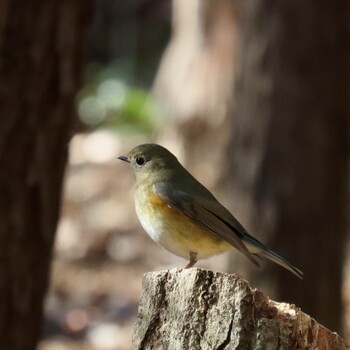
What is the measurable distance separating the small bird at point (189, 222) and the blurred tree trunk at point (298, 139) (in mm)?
2374

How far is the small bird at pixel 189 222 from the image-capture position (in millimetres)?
4262

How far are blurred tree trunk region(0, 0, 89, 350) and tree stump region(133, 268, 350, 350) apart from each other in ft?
5.51

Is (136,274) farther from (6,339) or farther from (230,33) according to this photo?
(6,339)

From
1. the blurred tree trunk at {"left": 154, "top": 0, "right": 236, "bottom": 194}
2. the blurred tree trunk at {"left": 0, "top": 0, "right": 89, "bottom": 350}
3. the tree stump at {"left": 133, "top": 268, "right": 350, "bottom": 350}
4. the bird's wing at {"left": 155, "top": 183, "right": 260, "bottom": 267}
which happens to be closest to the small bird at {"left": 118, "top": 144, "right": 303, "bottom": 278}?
the bird's wing at {"left": 155, "top": 183, "right": 260, "bottom": 267}

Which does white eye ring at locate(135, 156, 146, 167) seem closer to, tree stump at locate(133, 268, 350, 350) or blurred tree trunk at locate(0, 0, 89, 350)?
blurred tree trunk at locate(0, 0, 89, 350)

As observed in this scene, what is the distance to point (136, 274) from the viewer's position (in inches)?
384

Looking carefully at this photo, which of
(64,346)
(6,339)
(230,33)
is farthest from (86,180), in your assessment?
(6,339)

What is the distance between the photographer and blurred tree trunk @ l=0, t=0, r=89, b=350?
4449mm

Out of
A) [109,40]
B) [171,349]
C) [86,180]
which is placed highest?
[109,40]

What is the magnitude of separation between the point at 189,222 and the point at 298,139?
266 cm

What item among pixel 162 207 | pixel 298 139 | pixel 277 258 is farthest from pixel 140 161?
pixel 298 139

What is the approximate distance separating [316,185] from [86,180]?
227 inches

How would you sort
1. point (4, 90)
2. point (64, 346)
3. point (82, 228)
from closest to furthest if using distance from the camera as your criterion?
1. point (4, 90)
2. point (64, 346)
3. point (82, 228)

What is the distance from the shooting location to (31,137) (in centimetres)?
450
